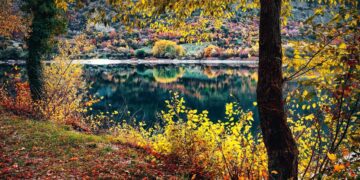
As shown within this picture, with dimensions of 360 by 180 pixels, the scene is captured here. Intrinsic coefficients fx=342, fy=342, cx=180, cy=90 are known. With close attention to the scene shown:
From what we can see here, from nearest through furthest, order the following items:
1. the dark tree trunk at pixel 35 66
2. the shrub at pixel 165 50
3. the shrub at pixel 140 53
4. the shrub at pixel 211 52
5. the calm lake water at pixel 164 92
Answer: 1. the dark tree trunk at pixel 35 66
2. the calm lake water at pixel 164 92
3. the shrub at pixel 211 52
4. the shrub at pixel 165 50
5. the shrub at pixel 140 53

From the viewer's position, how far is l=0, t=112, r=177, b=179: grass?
6.87 m

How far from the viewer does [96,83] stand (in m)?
42.5

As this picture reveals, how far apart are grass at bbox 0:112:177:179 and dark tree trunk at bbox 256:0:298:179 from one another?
10.1 ft

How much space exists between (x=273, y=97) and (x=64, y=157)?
5258 millimetres

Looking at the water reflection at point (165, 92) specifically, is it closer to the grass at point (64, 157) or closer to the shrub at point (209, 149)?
the grass at point (64, 157)

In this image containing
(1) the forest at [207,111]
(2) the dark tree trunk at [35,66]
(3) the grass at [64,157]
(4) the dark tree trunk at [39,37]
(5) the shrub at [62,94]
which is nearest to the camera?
(1) the forest at [207,111]

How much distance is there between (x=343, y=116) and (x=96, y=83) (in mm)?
40164

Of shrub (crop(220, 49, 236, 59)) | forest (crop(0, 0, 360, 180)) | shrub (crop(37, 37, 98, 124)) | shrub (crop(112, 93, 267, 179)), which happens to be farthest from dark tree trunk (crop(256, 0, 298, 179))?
shrub (crop(220, 49, 236, 59))

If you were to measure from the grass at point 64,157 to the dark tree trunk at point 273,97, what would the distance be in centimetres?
309

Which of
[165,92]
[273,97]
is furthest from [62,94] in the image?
[165,92]

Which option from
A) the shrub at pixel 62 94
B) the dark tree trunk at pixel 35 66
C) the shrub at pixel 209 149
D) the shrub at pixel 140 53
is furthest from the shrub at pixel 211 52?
the shrub at pixel 209 149

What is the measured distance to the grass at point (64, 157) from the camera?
687 cm

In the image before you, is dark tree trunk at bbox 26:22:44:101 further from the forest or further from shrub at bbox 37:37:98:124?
shrub at bbox 37:37:98:124

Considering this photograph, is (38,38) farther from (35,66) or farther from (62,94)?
(62,94)
